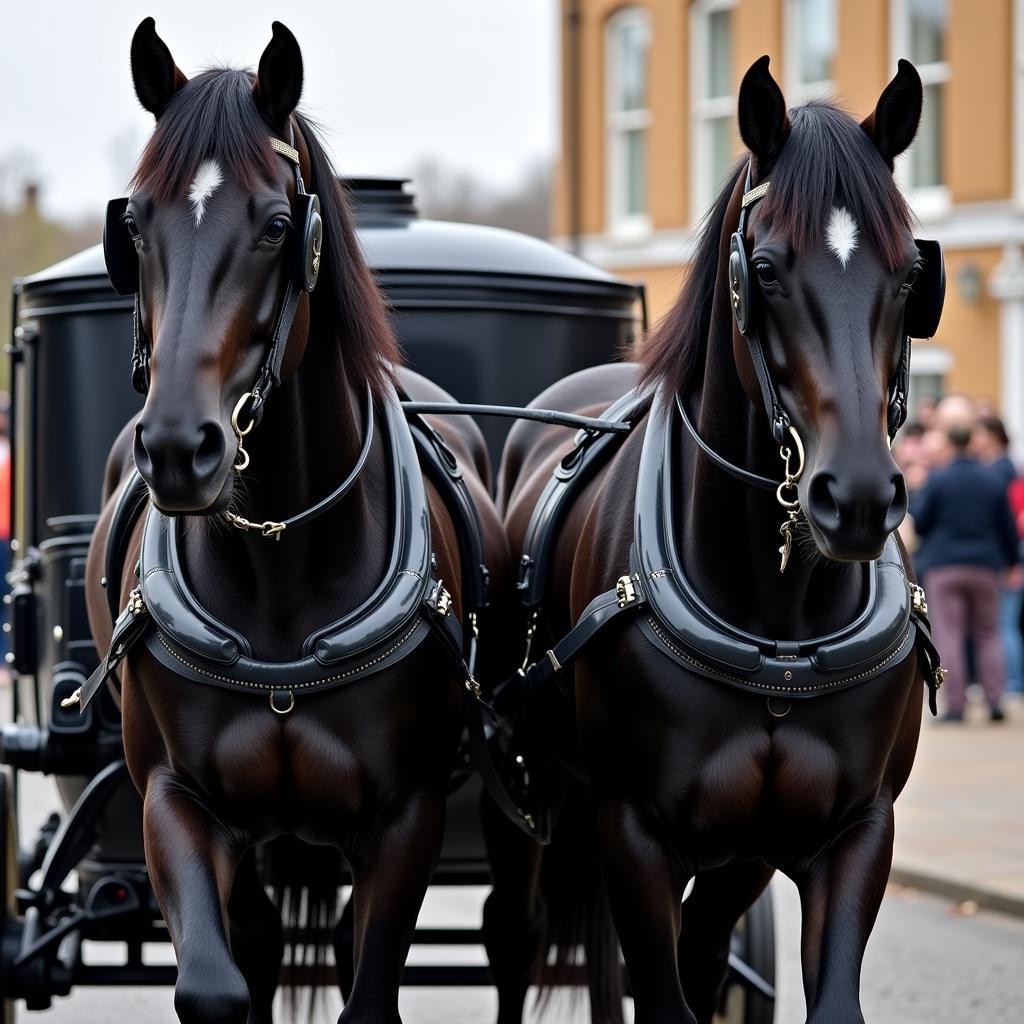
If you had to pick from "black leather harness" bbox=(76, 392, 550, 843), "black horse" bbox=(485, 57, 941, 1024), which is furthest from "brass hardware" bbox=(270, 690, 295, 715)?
"black horse" bbox=(485, 57, 941, 1024)

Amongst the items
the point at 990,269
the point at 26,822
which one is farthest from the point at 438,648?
the point at 990,269

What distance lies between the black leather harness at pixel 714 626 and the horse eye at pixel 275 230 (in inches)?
37.7

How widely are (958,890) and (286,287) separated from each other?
517 cm

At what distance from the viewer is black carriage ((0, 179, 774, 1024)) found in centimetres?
470

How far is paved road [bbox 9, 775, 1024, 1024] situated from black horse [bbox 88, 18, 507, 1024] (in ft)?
6.24

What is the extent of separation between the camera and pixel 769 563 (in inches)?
143

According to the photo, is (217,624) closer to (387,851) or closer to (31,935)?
(387,851)

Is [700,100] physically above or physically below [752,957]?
above

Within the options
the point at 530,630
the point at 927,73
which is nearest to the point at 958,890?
the point at 530,630

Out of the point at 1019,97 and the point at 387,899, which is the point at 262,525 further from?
the point at 1019,97

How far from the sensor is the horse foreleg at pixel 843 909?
11.2 feet

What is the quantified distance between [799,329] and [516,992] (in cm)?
250

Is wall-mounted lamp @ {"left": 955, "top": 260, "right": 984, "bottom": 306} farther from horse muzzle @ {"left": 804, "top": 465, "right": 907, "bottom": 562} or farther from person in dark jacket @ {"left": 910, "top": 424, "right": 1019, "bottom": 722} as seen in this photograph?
horse muzzle @ {"left": 804, "top": 465, "right": 907, "bottom": 562}

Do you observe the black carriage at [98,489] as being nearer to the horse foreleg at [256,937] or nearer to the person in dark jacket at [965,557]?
the horse foreleg at [256,937]
